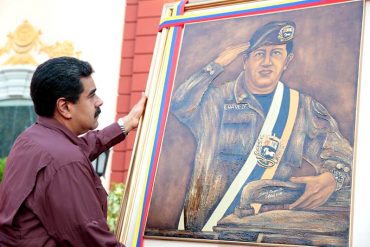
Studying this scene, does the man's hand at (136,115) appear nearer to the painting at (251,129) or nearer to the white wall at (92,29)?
the painting at (251,129)

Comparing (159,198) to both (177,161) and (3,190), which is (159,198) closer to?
(177,161)

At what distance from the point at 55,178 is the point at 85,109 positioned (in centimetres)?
32

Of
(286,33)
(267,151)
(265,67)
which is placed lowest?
(267,151)

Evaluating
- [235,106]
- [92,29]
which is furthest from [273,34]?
[92,29]

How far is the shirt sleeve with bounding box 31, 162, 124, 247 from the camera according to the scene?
177 centimetres

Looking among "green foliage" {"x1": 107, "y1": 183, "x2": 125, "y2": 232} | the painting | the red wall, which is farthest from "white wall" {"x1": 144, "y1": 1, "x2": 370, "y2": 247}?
the red wall

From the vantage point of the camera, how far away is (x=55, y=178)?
1.79m

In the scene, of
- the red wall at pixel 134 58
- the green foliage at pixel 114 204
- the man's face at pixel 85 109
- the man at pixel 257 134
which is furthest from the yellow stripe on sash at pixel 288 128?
the red wall at pixel 134 58

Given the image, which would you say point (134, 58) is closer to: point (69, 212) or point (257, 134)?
point (257, 134)

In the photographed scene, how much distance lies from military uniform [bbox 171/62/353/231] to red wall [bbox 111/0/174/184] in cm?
448

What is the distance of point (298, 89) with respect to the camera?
2098 mm

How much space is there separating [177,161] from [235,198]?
29cm

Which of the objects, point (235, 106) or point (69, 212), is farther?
point (235, 106)

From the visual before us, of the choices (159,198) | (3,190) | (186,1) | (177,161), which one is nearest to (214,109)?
(177,161)
